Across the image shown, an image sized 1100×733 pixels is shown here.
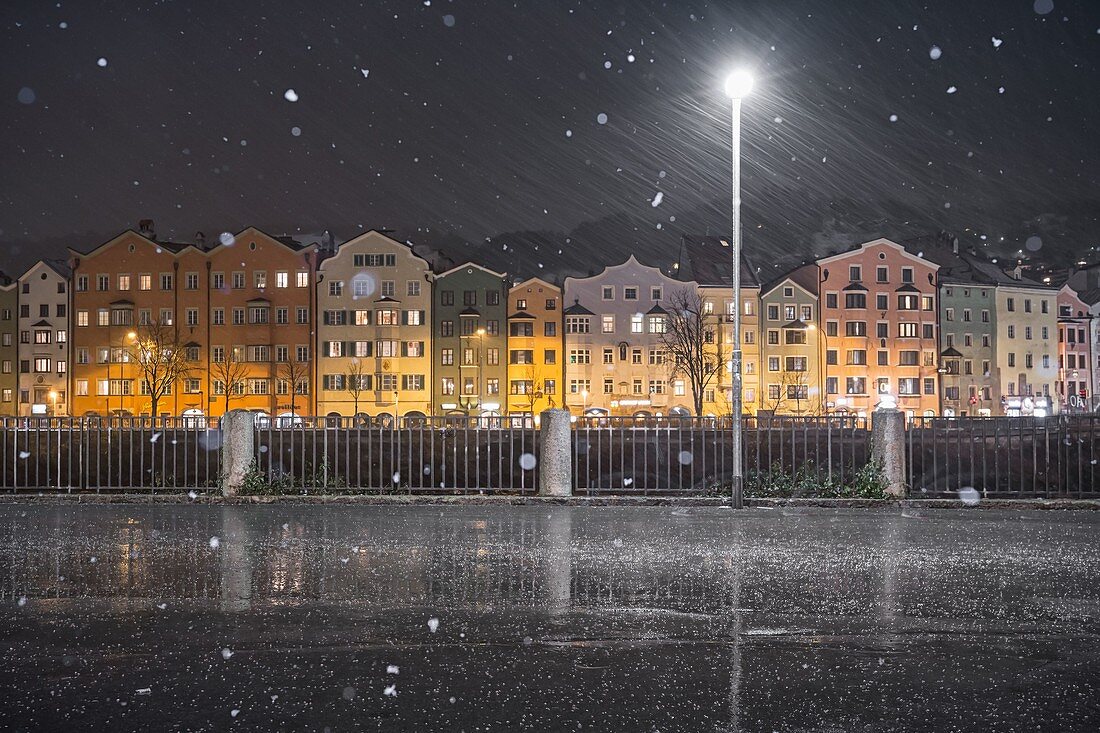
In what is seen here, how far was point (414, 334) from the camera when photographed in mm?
81812

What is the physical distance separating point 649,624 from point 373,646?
1.99 metres

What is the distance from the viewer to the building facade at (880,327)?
3401 inches

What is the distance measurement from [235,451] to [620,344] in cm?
6560

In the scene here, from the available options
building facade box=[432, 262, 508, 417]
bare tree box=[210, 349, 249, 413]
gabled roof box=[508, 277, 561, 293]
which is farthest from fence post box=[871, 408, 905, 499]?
bare tree box=[210, 349, 249, 413]

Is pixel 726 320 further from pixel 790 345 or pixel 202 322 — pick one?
pixel 202 322

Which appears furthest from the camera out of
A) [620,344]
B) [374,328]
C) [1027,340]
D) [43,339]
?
[1027,340]

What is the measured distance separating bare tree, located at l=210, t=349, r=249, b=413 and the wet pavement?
6833 centimetres

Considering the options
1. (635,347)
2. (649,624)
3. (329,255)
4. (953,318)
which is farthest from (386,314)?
(649,624)

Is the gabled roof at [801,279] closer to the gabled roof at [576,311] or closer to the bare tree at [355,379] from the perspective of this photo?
the gabled roof at [576,311]

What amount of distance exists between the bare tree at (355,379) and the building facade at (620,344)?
51.5 feet

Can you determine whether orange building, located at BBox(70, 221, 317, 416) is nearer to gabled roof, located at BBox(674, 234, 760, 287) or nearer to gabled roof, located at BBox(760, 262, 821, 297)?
gabled roof, located at BBox(674, 234, 760, 287)

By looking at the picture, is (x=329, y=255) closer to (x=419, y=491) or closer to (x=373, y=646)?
(x=419, y=491)

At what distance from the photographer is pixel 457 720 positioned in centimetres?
533

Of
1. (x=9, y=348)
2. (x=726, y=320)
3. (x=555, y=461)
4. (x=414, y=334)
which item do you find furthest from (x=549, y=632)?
(x=9, y=348)
